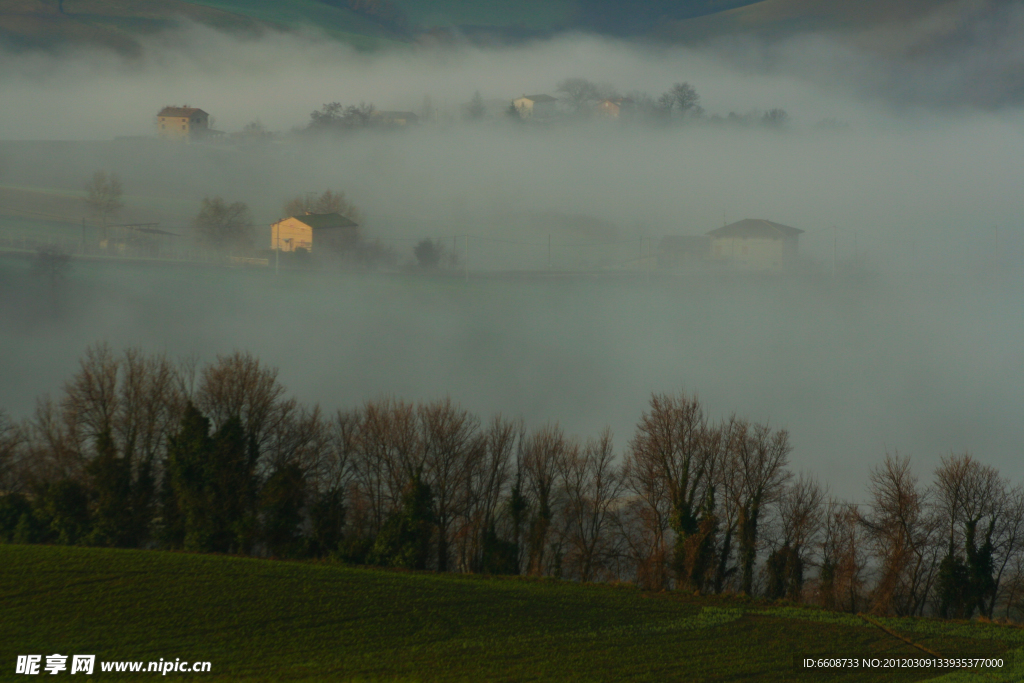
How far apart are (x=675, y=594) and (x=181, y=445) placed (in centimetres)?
2912

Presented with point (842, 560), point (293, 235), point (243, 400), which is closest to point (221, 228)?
point (293, 235)

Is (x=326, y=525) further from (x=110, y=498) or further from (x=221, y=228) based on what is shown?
(x=221, y=228)

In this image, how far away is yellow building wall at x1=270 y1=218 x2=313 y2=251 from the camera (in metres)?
93.4

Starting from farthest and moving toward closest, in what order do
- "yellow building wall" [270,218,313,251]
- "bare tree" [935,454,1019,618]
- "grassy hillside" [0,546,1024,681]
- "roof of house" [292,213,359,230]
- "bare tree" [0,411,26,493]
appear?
1. "roof of house" [292,213,359,230]
2. "yellow building wall" [270,218,313,251]
3. "bare tree" [0,411,26,493]
4. "bare tree" [935,454,1019,618]
5. "grassy hillside" [0,546,1024,681]

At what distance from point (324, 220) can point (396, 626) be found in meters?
75.7

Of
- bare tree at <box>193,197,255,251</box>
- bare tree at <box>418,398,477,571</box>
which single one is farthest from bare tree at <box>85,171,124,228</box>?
bare tree at <box>418,398,477,571</box>

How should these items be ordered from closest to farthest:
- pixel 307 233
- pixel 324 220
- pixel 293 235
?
pixel 307 233, pixel 293 235, pixel 324 220

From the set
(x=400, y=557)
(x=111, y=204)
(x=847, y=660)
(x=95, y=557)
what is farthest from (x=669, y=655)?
(x=111, y=204)

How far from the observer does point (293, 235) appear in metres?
93.7

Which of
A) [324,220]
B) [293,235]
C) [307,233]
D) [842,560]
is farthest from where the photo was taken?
[324,220]

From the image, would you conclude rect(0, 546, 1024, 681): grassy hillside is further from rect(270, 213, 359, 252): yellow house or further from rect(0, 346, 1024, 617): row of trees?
rect(270, 213, 359, 252): yellow house

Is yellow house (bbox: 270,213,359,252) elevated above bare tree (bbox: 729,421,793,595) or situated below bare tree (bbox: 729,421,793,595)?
above

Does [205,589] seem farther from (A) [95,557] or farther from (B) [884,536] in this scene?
(B) [884,536]

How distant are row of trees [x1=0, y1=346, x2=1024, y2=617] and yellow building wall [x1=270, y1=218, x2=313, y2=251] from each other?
43328 millimetres
